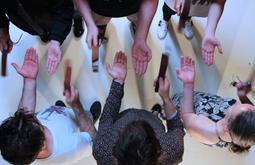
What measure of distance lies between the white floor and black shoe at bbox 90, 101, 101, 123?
0.04 metres

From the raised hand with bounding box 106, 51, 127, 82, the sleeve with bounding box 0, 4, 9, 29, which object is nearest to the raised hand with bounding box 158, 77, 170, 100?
the raised hand with bounding box 106, 51, 127, 82

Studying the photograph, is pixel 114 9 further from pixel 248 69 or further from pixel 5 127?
pixel 248 69

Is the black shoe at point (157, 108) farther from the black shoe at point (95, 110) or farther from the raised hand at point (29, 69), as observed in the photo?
the raised hand at point (29, 69)

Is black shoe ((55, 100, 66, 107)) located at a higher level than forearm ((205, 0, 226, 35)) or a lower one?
lower

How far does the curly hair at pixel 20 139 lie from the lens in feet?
3.64

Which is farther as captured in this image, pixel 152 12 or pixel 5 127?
pixel 152 12

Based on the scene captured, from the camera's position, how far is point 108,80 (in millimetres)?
1694

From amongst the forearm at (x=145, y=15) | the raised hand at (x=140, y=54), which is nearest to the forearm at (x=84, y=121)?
the raised hand at (x=140, y=54)

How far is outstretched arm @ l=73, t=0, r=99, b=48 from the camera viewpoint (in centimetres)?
130

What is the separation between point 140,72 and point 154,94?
0.19m

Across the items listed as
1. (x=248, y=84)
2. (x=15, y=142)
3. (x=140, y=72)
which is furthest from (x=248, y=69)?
(x=15, y=142)

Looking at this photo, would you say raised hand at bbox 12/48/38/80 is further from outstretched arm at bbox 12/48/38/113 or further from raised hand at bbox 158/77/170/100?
raised hand at bbox 158/77/170/100

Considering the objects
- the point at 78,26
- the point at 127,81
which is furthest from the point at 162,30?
the point at 78,26

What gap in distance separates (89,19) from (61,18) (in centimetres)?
10
